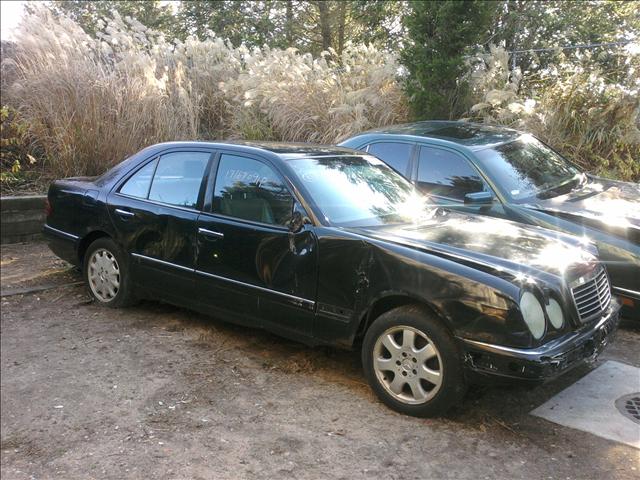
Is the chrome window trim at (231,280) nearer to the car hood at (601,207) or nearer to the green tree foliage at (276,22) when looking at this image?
the car hood at (601,207)

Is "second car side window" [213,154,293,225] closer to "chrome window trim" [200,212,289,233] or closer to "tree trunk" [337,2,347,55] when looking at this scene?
"chrome window trim" [200,212,289,233]

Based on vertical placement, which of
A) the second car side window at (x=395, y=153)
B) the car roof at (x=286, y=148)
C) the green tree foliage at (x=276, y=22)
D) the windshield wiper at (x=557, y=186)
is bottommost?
the windshield wiper at (x=557, y=186)

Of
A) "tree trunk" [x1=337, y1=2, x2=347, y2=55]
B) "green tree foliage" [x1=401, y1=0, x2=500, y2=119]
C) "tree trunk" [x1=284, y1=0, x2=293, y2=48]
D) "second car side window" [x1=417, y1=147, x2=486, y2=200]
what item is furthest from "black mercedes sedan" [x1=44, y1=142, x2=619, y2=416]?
"tree trunk" [x1=284, y1=0, x2=293, y2=48]

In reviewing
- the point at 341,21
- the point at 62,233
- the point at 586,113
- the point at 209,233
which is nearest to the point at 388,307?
the point at 209,233

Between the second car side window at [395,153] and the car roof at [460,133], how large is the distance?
0.41ft

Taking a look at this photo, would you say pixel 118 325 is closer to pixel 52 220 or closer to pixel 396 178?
pixel 52 220

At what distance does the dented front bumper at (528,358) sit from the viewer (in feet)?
10.8

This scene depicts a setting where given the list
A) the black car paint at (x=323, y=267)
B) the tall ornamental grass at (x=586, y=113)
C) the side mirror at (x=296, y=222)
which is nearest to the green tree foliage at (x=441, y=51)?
the tall ornamental grass at (x=586, y=113)

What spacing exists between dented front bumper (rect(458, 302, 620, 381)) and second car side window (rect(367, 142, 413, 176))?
284 cm

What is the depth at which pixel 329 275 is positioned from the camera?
4008mm

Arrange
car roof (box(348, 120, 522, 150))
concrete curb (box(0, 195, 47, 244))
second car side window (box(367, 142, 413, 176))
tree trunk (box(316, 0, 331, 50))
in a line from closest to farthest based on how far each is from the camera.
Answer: car roof (box(348, 120, 522, 150)) → second car side window (box(367, 142, 413, 176)) → concrete curb (box(0, 195, 47, 244)) → tree trunk (box(316, 0, 331, 50))

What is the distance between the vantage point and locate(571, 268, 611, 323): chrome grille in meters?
3.68

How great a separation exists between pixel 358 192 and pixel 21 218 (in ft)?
16.6

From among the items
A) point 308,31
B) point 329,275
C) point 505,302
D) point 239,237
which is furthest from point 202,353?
point 308,31
